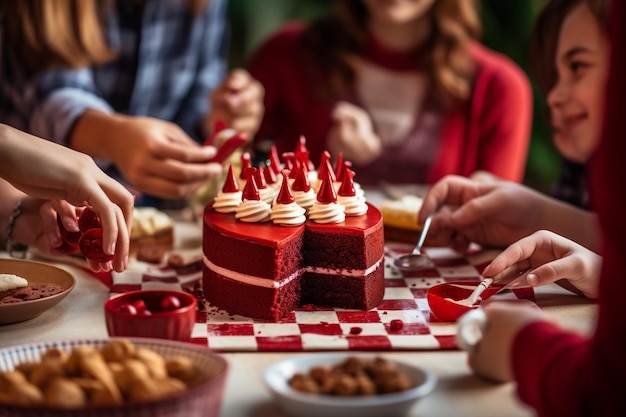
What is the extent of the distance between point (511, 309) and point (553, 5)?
1.41 metres

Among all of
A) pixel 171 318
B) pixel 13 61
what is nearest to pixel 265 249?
pixel 171 318

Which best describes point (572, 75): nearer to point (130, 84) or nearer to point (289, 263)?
point (289, 263)

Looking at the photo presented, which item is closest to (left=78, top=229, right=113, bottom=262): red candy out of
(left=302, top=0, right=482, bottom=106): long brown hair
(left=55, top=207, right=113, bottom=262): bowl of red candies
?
(left=55, top=207, right=113, bottom=262): bowl of red candies

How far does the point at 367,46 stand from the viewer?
3.54 metres

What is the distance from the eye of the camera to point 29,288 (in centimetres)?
177

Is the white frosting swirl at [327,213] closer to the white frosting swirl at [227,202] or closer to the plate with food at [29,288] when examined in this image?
the white frosting swirl at [227,202]

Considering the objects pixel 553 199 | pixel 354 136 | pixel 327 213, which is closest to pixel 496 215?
pixel 553 199

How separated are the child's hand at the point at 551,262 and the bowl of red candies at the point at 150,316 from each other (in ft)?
2.15

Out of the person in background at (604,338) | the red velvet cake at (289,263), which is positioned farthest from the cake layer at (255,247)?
the person in background at (604,338)

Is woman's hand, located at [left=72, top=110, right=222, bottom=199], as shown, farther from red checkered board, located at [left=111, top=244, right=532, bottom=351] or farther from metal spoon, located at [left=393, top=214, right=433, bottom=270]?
metal spoon, located at [left=393, top=214, right=433, bottom=270]

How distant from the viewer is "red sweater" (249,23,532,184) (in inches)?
137

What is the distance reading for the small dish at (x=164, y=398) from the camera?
3.52 feet

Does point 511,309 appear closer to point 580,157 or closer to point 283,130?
Result: point 580,157

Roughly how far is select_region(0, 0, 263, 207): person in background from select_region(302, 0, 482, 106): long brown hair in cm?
47
